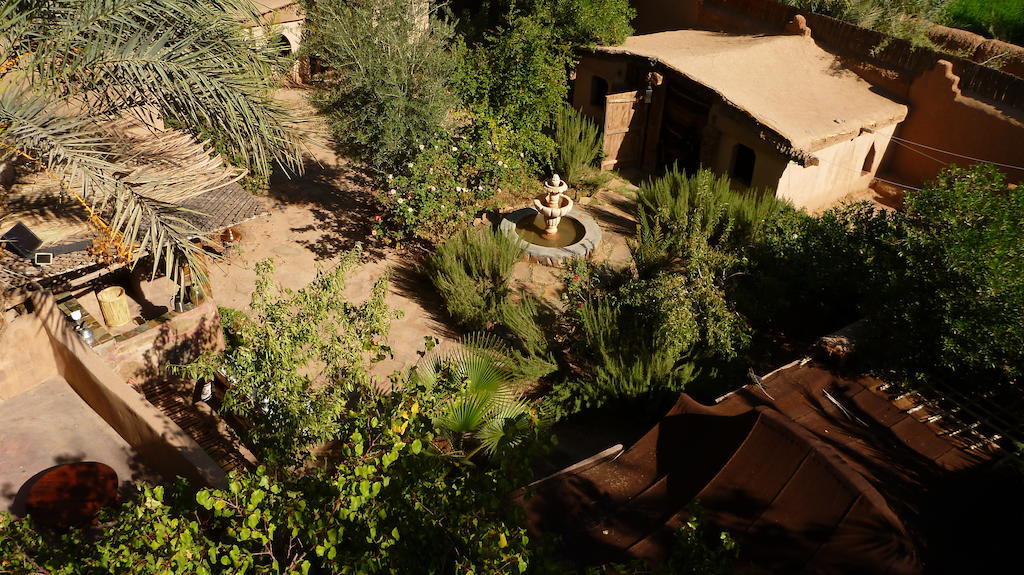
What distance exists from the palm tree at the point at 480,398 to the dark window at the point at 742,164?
657cm

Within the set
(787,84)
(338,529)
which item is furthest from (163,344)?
(787,84)

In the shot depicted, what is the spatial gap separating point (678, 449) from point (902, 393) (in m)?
2.63

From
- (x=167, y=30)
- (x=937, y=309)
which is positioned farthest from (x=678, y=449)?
(x=167, y=30)

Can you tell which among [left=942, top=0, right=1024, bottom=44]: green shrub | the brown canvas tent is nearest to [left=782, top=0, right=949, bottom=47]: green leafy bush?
[left=942, top=0, right=1024, bottom=44]: green shrub

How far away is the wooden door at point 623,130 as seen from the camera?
47.2 ft

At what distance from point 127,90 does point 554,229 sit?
275 inches

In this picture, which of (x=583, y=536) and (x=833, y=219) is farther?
(x=833, y=219)

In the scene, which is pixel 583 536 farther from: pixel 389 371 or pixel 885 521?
pixel 389 371

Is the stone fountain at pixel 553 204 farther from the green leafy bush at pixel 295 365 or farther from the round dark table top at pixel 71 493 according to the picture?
the round dark table top at pixel 71 493

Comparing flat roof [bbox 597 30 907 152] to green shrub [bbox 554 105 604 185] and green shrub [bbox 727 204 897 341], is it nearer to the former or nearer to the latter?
green shrub [bbox 554 105 604 185]

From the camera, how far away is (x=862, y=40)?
1345 centimetres

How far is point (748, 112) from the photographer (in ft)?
39.7

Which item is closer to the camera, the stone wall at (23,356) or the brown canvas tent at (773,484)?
the brown canvas tent at (773,484)

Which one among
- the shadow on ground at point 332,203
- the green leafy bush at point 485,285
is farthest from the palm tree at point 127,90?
the shadow on ground at point 332,203
